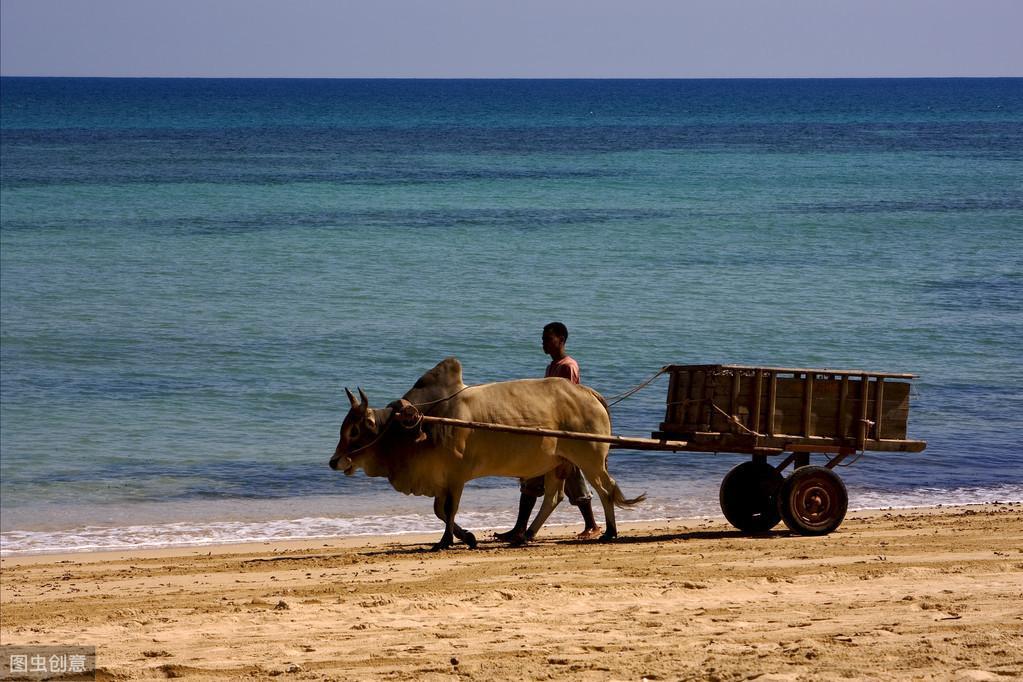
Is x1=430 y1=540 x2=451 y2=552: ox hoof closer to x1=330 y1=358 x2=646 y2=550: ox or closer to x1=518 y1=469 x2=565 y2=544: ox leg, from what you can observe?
x1=330 y1=358 x2=646 y2=550: ox

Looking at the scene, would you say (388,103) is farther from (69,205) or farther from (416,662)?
(416,662)

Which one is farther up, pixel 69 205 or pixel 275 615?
pixel 69 205

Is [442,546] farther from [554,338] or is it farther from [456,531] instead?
[554,338]

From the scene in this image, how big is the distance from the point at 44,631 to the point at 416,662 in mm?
2728

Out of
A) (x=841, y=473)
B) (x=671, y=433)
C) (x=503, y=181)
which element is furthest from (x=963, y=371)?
(x=503, y=181)

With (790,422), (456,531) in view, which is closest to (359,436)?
(456,531)

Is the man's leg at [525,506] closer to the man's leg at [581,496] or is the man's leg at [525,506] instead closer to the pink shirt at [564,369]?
the man's leg at [581,496]

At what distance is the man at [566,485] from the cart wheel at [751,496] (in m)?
1.19

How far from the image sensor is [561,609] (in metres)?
9.27

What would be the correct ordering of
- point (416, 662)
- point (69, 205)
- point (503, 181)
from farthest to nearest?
1. point (503, 181)
2. point (69, 205)
3. point (416, 662)

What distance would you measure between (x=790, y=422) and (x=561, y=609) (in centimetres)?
319

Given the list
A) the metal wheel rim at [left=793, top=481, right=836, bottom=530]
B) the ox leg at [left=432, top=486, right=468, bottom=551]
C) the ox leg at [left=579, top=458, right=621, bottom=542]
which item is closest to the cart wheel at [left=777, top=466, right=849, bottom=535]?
the metal wheel rim at [left=793, top=481, right=836, bottom=530]

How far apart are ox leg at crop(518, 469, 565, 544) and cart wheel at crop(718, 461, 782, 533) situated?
1.44 metres

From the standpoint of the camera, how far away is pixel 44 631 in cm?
922
